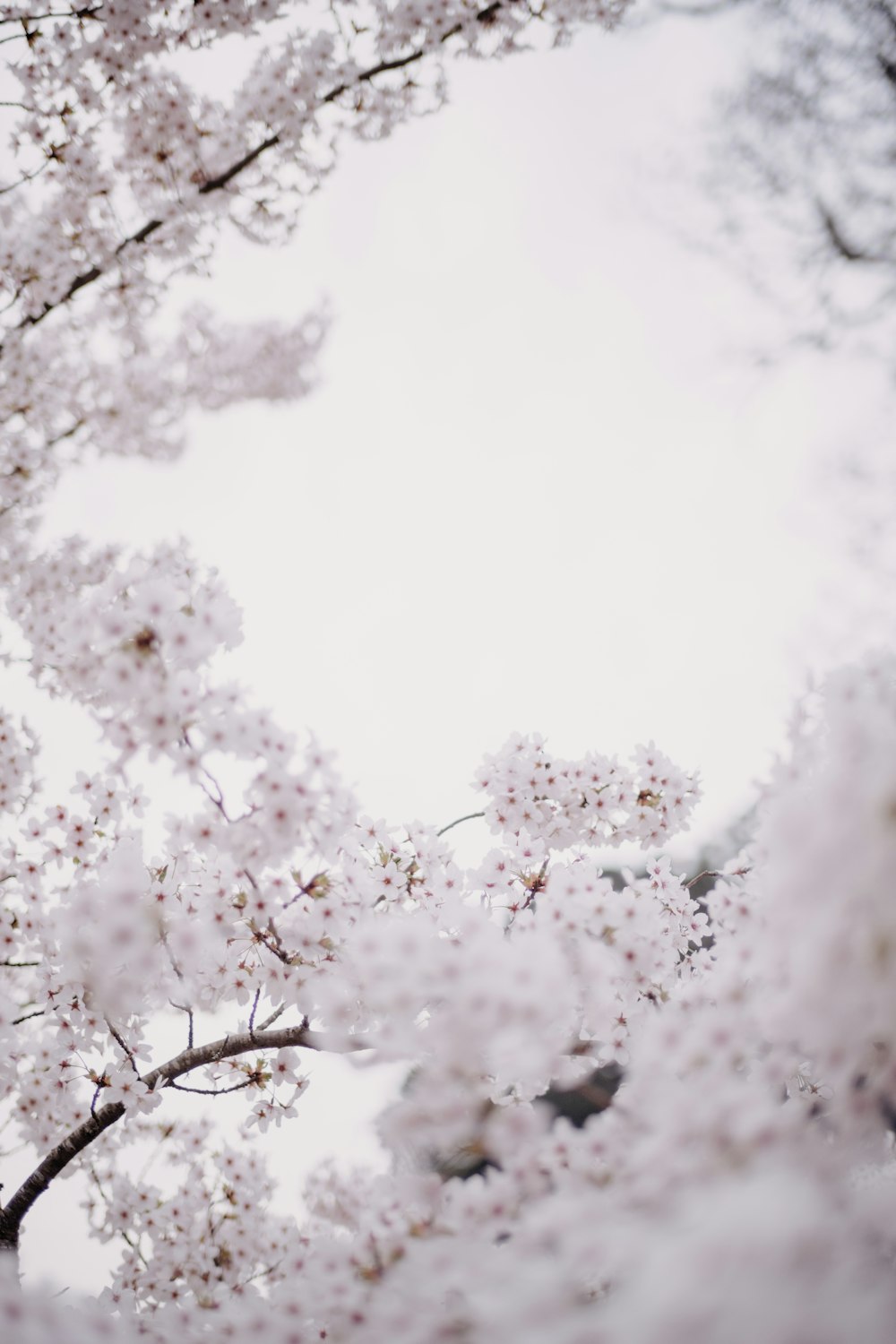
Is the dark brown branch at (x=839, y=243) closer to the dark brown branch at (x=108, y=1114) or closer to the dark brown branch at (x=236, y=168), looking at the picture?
the dark brown branch at (x=236, y=168)

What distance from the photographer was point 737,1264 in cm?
113

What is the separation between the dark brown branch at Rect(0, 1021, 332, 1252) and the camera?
139 inches

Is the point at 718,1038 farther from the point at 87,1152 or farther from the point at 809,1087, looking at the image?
the point at 87,1152

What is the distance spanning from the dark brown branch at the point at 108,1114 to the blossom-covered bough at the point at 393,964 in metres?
0.02

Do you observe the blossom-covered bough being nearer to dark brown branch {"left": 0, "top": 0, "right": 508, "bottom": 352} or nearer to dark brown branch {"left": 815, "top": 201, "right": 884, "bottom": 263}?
dark brown branch {"left": 0, "top": 0, "right": 508, "bottom": 352}

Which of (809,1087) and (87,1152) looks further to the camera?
(87,1152)

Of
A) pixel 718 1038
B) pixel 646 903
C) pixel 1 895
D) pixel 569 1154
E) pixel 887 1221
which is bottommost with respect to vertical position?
pixel 887 1221

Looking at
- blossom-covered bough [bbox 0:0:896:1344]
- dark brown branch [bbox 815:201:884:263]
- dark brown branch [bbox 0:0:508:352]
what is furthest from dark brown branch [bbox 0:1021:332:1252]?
dark brown branch [bbox 815:201:884:263]

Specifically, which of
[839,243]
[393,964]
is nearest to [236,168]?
[393,964]

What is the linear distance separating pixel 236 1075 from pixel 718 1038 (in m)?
2.86

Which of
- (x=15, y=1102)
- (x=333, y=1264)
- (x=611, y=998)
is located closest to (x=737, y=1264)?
(x=333, y=1264)

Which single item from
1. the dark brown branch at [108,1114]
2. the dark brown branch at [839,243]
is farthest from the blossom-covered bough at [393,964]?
the dark brown branch at [839,243]

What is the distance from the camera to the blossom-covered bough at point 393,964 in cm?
147

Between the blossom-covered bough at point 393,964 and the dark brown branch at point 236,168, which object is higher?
the dark brown branch at point 236,168
